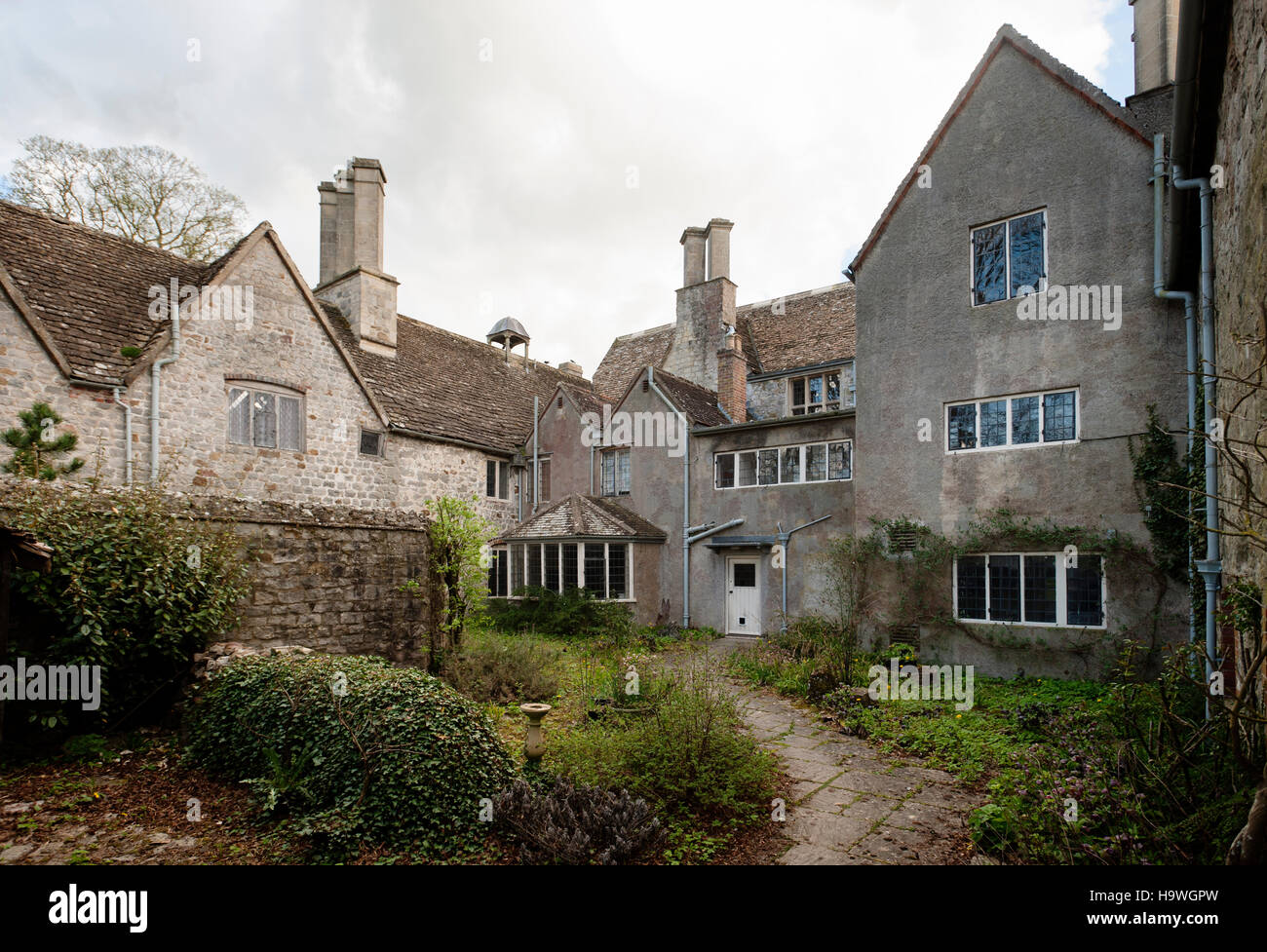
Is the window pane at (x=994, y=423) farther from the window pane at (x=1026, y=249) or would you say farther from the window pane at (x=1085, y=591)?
the window pane at (x=1085, y=591)

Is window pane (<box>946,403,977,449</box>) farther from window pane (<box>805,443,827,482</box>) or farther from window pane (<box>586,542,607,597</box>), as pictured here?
window pane (<box>586,542,607,597</box>)

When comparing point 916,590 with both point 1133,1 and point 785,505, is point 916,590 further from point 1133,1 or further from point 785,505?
point 1133,1

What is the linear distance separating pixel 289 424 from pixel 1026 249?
54.3ft

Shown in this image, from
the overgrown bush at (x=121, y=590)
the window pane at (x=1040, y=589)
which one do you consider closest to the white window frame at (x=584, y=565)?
the window pane at (x=1040, y=589)

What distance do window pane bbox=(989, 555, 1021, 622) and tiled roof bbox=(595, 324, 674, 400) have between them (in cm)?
1555

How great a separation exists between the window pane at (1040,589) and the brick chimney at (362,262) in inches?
711

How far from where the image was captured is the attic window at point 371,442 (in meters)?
17.0

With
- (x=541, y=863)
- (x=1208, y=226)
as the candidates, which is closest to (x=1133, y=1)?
(x=1208, y=226)

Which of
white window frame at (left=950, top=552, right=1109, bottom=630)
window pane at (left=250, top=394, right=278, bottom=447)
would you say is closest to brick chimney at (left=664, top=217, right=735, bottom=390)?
white window frame at (left=950, top=552, right=1109, bottom=630)

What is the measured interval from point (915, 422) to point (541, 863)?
36.9 feet

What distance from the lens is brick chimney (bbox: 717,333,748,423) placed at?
19594 millimetres

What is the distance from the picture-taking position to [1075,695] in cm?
988

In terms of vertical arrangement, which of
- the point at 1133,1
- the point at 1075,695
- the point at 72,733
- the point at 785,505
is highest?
the point at 1133,1

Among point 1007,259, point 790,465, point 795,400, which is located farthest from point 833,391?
point 1007,259
